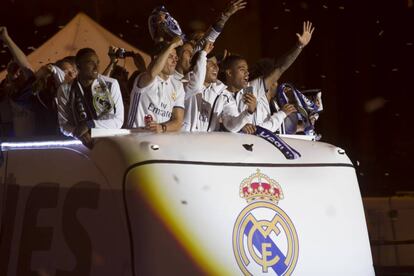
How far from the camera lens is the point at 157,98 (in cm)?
659

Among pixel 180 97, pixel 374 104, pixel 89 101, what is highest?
pixel 89 101

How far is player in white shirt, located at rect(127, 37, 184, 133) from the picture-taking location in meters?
6.53

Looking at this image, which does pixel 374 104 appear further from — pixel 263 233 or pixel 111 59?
pixel 263 233

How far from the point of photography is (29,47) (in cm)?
1220

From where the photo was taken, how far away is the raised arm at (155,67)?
6.53m

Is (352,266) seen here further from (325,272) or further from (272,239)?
(272,239)

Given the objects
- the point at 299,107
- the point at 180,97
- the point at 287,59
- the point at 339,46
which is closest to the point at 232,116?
the point at 180,97

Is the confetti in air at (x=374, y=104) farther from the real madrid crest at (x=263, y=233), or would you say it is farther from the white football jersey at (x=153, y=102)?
the real madrid crest at (x=263, y=233)

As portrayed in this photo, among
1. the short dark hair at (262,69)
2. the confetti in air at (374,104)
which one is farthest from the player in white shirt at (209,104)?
the confetti in air at (374,104)

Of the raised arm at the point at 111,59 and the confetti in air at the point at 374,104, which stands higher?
the raised arm at the point at 111,59

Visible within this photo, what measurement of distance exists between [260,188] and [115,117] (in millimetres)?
1427

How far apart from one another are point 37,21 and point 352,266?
8.10 m

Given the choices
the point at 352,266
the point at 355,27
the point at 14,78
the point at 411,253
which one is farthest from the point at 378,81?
the point at 352,266

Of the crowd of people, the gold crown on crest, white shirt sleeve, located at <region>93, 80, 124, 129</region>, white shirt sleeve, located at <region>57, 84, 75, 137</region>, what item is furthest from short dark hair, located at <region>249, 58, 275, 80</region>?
the gold crown on crest
